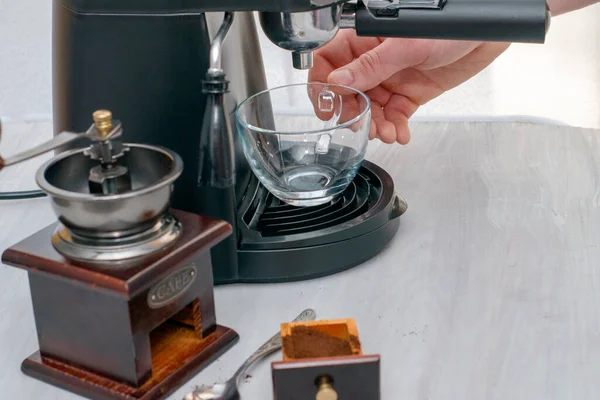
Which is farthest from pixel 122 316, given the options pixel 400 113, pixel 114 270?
pixel 400 113

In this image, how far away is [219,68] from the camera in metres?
0.62

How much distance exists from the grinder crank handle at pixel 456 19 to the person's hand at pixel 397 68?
19cm

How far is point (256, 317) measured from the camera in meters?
0.67

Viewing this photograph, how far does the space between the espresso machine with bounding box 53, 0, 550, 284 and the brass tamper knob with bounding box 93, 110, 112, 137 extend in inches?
3.1

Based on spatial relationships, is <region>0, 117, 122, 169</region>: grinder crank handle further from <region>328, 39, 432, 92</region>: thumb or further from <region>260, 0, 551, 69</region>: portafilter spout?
<region>328, 39, 432, 92</region>: thumb

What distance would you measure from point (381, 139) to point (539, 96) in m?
0.57

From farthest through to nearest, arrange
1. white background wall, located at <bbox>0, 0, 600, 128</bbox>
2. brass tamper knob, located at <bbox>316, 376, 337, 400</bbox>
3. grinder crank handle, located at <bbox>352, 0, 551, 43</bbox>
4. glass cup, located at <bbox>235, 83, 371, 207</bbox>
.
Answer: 1. white background wall, located at <bbox>0, 0, 600, 128</bbox>
2. glass cup, located at <bbox>235, 83, 371, 207</bbox>
3. grinder crank handle, located at <bbox>352, 0, 551, 43</bbox>
4. brass tamper knob, located at <bbox>316, 376, 337, 400</bbox>

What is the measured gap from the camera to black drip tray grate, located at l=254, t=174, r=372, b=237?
0.71 meters

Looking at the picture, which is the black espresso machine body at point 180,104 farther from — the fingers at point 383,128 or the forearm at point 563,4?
the forearm at point 563,4

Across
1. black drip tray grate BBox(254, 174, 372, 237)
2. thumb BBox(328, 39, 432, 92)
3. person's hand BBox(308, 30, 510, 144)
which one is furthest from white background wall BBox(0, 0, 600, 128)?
black drip tray grate BBox(254, 174, 372, 237)

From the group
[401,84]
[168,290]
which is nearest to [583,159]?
[401,84]

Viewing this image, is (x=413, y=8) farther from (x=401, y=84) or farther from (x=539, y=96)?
(x=539, y=96)

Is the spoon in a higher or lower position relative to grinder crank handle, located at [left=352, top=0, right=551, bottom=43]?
lower

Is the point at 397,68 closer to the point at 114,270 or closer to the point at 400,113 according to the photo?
the point at 400,113
